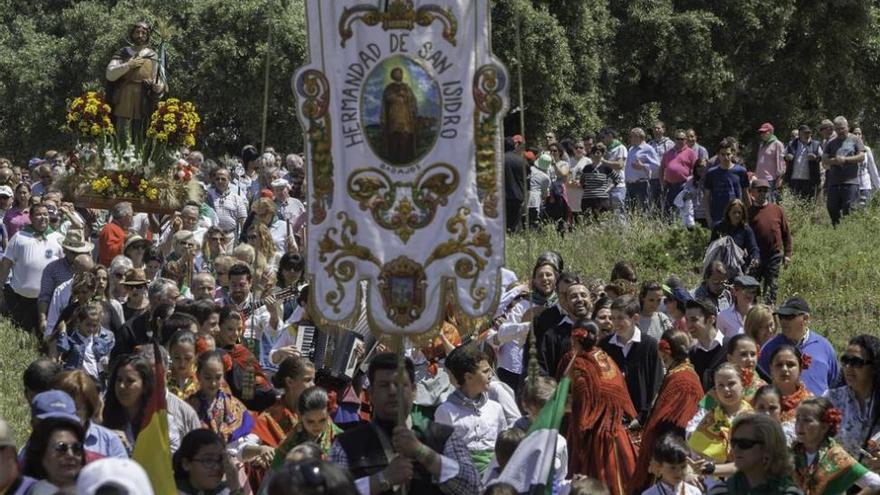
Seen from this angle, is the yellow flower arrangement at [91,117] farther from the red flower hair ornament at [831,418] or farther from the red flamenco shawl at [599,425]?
the red flower hair ornament at [831,418]

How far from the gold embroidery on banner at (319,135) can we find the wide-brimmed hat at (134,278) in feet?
15.1

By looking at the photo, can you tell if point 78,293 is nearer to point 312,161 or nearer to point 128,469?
point 312,161

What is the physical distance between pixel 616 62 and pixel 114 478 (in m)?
24.5

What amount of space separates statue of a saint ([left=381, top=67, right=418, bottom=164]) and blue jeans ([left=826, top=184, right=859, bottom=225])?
1230 centimetres

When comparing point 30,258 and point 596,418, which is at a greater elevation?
point 30,258

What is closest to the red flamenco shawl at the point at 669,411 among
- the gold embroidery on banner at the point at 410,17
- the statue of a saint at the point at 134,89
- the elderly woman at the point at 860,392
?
the elderly woman at the point at 860,392

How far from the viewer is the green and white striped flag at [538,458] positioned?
8.19 meters

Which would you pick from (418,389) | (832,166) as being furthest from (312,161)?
(832,166)

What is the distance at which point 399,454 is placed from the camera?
26.2ft

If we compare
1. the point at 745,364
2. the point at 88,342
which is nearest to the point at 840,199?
the point at 745,364

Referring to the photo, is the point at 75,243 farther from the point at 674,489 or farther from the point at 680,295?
the point at 674,489

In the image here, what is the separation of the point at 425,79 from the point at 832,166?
39.7 feet

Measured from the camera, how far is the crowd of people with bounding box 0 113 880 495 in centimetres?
811

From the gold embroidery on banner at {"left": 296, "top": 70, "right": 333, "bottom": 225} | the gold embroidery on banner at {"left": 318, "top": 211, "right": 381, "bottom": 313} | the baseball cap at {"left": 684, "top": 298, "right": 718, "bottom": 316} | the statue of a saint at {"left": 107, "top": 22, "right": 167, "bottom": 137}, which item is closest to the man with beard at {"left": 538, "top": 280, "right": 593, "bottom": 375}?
the baseball cap at {"left": 684, "top": 298, "right": 718, "bottom": 316}
